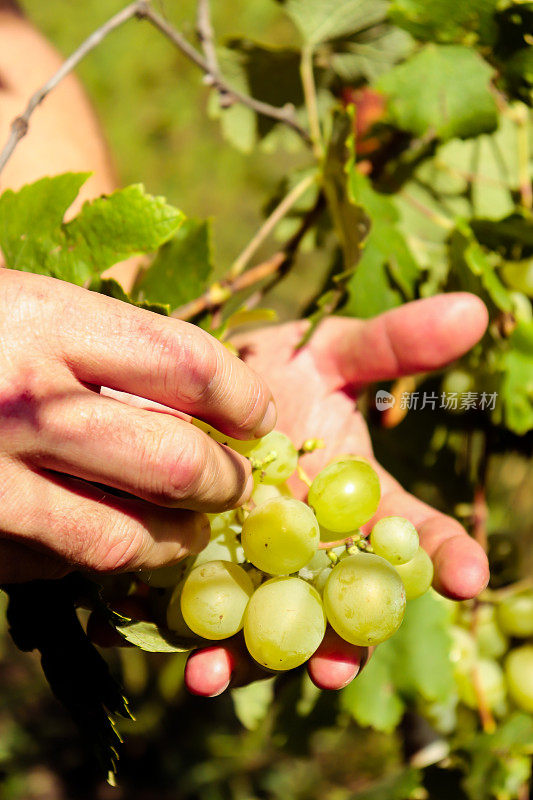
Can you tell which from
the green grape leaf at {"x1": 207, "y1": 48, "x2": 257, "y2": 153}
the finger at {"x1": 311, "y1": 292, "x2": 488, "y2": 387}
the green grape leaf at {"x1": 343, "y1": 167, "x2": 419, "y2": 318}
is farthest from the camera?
the green grape leaf at {"x1": 207, "y1": 48, "x2": 257, "y2": 153}

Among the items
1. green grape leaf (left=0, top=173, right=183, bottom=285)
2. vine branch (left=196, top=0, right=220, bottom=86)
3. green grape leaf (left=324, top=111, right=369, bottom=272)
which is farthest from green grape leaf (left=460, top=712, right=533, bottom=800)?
vine branch (left=196, top=0, right=220, bottom=86)

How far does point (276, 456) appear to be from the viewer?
76 cm

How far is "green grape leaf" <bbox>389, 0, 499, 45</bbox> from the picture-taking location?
0.87 metres

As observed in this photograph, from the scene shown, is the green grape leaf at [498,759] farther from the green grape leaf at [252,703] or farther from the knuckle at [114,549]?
the knuckle at [114,549]

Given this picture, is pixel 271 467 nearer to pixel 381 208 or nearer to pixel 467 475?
pixel 381 208

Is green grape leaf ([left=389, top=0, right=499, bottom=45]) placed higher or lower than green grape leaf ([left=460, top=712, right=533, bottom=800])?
higher

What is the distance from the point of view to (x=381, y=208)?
993 millimetres

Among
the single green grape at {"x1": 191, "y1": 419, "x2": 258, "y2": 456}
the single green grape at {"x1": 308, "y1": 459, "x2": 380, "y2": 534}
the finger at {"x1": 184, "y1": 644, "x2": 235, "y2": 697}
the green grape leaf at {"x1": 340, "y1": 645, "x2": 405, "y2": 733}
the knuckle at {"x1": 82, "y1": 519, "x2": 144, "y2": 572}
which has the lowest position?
the green grape leaf at {"x1": 340, "y1": 645, "x2": 405, "y2": 733}

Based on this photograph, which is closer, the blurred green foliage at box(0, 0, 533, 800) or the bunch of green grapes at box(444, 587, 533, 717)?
the blurred green foliage at box(0, 0, 533, 800)

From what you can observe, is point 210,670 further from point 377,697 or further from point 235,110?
point 235,110

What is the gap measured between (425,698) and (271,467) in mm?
485

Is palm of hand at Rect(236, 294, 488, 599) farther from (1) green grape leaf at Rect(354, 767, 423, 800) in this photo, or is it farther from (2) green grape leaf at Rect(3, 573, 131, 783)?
(1) green grape leaf at Rect(354, 767, 423, 800)

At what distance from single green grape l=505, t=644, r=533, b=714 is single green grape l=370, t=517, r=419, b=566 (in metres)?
0.58

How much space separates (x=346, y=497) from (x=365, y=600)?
0.12 meters
